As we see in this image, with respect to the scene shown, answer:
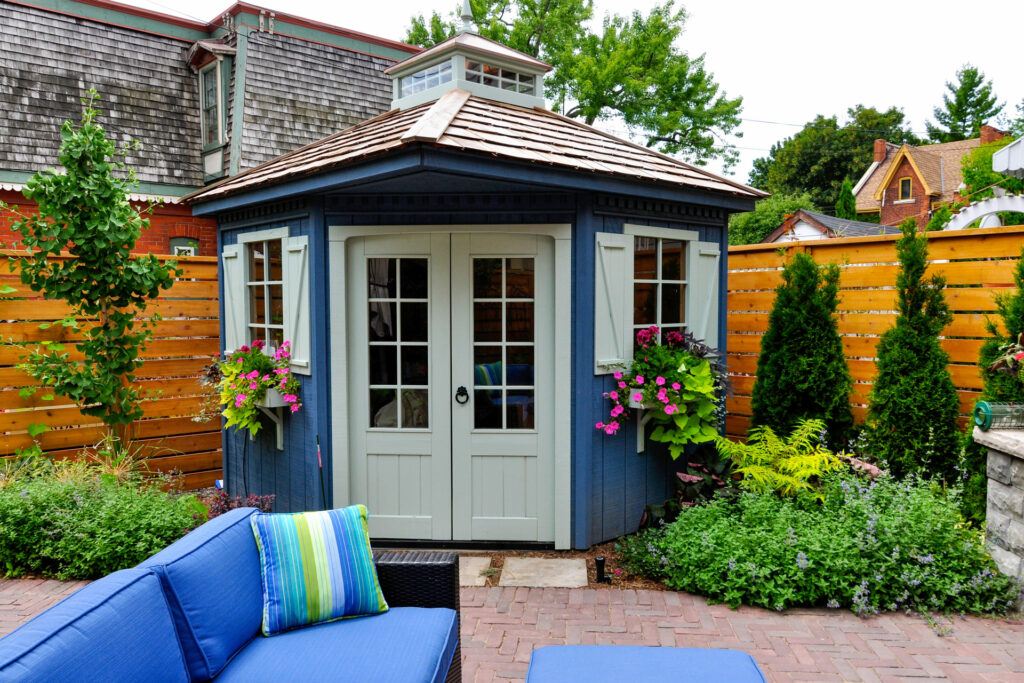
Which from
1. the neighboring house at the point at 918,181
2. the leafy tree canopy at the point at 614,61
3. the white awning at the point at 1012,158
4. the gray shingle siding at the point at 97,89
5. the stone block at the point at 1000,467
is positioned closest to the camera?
the stone block at the point at 1000,467

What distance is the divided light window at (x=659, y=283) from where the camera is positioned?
5.47 meters

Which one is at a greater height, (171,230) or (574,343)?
(171,230)

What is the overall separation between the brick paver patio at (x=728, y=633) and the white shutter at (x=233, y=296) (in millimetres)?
2260

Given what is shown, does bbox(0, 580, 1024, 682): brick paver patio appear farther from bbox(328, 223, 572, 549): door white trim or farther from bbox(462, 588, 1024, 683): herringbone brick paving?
bbox(328, 223, 572, 549): door white trim

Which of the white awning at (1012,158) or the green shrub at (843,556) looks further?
the white awning at (1012,158)

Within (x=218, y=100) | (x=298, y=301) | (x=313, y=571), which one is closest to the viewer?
(x=313, y=571)

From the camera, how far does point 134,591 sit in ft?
7.36

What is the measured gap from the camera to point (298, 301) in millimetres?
5379

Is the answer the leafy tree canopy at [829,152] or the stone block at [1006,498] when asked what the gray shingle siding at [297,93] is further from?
the leafy tree canopy at [829,152]

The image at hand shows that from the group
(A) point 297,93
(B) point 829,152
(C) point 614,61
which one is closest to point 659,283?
(A) point 297,93

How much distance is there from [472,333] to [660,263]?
4.95ft

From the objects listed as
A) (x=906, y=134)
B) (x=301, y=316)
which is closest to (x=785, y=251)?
(x=301, y=316)

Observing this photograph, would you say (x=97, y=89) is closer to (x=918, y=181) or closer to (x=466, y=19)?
(x=466, y=19)

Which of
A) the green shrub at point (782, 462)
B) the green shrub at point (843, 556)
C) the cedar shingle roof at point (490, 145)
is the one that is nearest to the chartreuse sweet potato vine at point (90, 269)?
the cedar shingle roof at point (490, 145)
